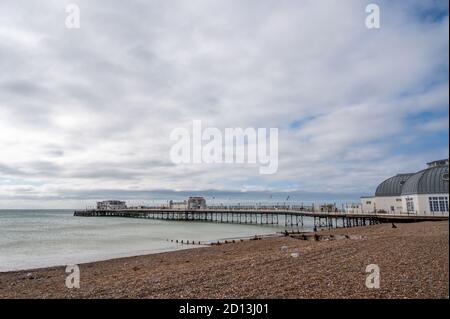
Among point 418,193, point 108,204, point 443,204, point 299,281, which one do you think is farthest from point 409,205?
point 108,204

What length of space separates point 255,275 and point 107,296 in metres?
4.02

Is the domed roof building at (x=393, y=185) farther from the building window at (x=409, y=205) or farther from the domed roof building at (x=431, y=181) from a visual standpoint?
the domed roof building at (x=431, y=181)

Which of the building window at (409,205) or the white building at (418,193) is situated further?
the building window at (409,205)

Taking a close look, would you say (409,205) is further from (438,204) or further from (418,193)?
(438,204)

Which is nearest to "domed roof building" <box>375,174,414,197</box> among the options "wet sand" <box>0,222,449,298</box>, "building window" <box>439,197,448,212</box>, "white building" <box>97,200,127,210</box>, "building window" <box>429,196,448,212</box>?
"building window" <box>429,196,448,212</box>

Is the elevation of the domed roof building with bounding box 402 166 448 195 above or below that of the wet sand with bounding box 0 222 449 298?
above

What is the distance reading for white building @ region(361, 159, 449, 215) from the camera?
1233 inches

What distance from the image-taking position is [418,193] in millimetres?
33500

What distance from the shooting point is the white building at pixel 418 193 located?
3131cm

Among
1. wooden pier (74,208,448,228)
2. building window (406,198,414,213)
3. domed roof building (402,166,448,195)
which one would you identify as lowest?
wooden pier (74,208,448,228)

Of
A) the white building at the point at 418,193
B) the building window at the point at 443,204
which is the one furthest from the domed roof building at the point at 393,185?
the building window at the point at 443,204

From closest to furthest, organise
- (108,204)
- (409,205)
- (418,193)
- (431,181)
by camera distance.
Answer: (431,181), (418,193), (409,205), (108,204)

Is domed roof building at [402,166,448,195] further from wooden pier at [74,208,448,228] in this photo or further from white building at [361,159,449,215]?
wooden pier at [74,208,448,228]
